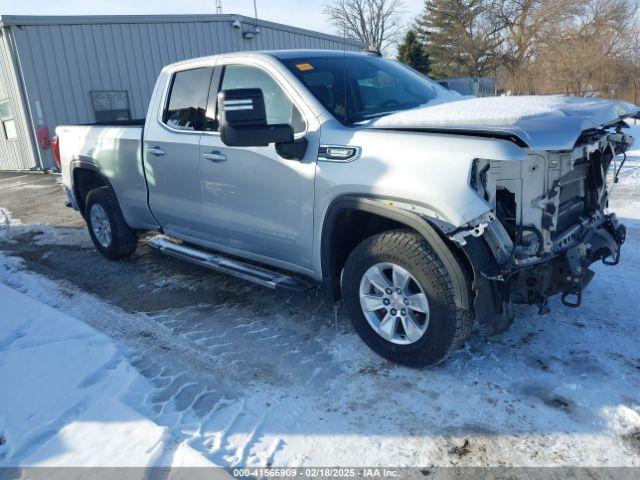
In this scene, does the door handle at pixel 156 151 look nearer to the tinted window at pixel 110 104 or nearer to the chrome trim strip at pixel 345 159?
the chrome trim strip at pixel 345 159

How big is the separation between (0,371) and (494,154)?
3303mm

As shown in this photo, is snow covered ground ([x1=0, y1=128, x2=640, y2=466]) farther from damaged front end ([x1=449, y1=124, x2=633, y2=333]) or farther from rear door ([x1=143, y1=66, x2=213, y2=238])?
rear door ([x1=143, y1=66, x2=213, y2=238])

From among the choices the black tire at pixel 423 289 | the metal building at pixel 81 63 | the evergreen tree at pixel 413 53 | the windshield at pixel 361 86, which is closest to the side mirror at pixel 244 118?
the windshield at pixel 361 86

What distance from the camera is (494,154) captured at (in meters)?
2.56

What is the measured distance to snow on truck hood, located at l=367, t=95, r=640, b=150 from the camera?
258 centimetres

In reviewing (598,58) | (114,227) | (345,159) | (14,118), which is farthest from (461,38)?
(345,159)

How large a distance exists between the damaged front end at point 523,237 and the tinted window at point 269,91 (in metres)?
1.34

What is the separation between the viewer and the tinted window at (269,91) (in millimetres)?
3561

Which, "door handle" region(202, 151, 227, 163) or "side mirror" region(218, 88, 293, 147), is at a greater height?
"side mirror" region(218, 88, 293, 147)

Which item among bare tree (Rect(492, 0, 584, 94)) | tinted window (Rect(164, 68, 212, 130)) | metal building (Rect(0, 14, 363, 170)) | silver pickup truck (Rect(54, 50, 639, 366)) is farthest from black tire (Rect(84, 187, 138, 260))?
bare tree (Rect(492, 0, 584, 94))

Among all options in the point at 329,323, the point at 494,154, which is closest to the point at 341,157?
the point at 494,154

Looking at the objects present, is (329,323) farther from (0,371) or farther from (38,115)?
(38,115)

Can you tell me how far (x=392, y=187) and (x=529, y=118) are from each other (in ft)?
2.60

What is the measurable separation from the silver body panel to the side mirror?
0.35 m
